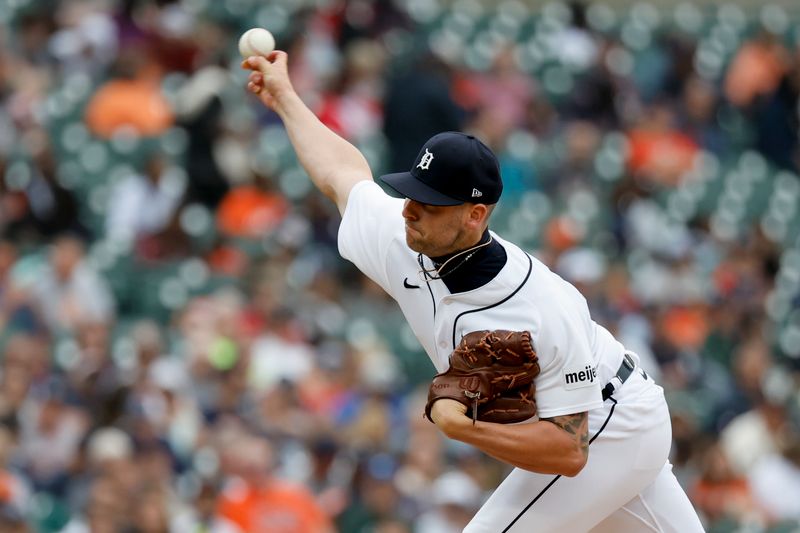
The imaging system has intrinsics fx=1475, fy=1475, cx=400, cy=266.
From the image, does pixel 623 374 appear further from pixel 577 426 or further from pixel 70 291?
pixel 70 291

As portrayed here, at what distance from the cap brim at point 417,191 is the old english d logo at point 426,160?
4cm

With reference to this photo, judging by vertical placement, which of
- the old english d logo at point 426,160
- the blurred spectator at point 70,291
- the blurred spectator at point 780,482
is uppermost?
the old english d logo at point 426,160

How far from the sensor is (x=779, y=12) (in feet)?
53.9

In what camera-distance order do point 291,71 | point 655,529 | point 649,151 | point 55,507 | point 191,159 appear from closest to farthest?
point 655,529
point 55,507
point 191,159
point 291,71
point 649,151

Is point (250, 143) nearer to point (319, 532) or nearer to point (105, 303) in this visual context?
point (105, 303)

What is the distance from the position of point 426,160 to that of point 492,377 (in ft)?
2.20

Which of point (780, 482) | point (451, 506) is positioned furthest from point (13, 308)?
point (780, 482)

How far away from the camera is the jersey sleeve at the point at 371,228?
480 cm

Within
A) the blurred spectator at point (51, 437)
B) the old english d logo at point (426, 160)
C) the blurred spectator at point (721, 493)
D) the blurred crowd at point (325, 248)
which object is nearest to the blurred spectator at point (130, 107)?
the blurred crowd at point (325, 248)

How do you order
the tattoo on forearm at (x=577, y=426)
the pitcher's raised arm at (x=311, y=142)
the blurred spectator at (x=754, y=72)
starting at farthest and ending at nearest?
the blurred spectator at (x=754, y=72) → the pitcher's raised arm at (x=311, y=142) → the tattoo on forearm at (x=577, y=426)

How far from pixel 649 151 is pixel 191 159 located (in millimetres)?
4694

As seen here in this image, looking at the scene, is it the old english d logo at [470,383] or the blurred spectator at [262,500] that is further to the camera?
the blurred spectator at [262,500]

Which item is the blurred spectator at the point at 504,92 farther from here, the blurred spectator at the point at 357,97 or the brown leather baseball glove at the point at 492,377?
the brown leather baseball glove at the point at 492,377

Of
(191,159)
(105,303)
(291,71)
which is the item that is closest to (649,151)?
(291,71)
